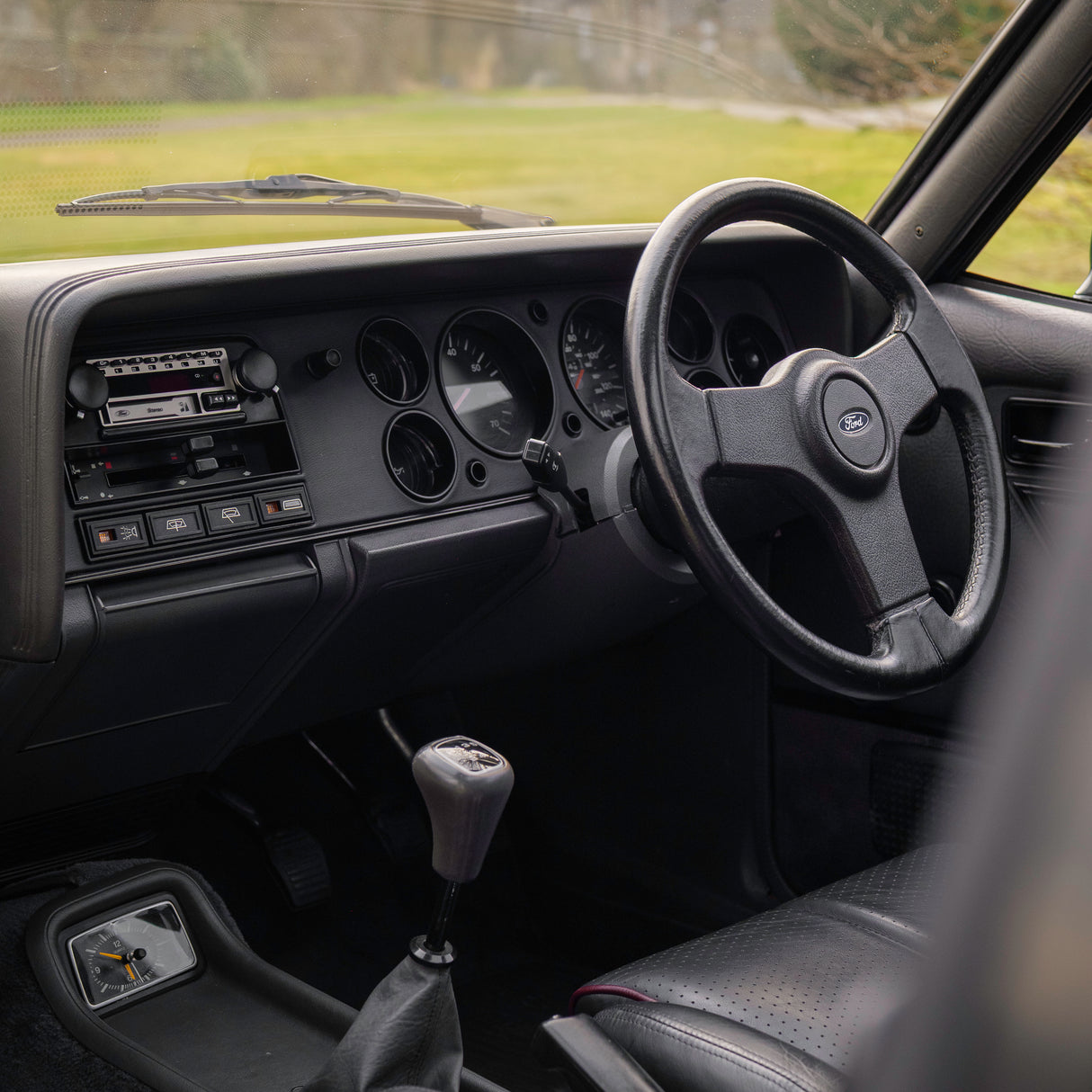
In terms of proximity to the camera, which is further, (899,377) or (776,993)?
(899,377)

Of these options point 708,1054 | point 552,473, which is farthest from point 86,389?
point 708,1054

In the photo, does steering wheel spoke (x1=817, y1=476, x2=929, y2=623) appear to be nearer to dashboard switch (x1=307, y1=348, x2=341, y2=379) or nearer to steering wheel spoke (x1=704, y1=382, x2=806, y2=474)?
steering wheel spoke (x1=704, y1=382, x2=806, y2=474)

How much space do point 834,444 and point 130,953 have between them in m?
1.28

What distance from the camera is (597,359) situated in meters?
2.00

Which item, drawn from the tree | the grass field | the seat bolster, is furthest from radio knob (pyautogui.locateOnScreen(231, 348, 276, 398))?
the tree

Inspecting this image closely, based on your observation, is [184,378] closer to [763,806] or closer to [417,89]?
[417,89]

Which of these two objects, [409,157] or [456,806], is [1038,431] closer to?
[409,157]

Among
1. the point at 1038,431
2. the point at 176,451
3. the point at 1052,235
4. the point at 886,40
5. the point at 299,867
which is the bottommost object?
the point at 299,867

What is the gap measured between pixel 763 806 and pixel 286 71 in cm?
140

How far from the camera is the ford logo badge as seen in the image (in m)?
1.49

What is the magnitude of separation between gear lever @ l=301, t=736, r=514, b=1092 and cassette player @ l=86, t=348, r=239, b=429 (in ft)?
2.03

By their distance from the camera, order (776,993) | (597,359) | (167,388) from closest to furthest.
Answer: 1. (776,993)
2. (167,388)
3. (597,359)

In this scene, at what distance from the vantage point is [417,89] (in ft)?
6.39

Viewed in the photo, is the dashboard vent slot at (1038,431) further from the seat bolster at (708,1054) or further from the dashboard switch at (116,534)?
the dashboard switch at (116,534)
